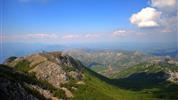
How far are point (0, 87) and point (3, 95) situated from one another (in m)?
9.37

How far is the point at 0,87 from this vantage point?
199000 mm

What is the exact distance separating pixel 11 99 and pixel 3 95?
9.26 meters

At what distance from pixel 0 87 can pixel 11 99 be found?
465 inches

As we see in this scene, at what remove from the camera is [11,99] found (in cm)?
19962

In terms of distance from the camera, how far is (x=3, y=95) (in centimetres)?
19212
